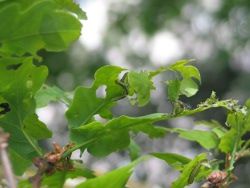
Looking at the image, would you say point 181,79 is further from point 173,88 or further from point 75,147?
point 75,147

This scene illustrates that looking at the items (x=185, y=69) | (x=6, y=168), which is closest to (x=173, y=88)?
(x=185, y=69)

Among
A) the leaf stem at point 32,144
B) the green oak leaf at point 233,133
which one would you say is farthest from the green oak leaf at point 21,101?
the green oak leaf at point 233,133

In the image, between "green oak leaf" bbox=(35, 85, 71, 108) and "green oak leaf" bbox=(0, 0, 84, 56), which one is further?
"green oak leaf" bbox=(35, 85, 71, 108)

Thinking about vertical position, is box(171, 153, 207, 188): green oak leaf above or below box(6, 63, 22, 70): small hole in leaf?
below

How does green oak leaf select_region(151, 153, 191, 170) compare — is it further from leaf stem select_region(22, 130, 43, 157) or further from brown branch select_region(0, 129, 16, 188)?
brown branch select_region(0, 129, 16, 188)

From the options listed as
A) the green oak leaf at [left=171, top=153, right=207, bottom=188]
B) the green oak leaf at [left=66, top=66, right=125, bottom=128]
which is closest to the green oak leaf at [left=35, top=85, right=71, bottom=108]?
the green oak leaf at [left=66, top=66, right=125, bottom=128]

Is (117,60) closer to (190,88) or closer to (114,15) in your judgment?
(114,15)

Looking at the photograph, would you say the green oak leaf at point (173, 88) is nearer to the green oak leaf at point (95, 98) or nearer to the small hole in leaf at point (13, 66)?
the green oak leaf at point (95, 98)

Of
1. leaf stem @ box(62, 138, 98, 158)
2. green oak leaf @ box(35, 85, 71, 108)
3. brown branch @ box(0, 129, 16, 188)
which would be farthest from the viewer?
green oak leaf @ box(35, 85, 71, 108)
